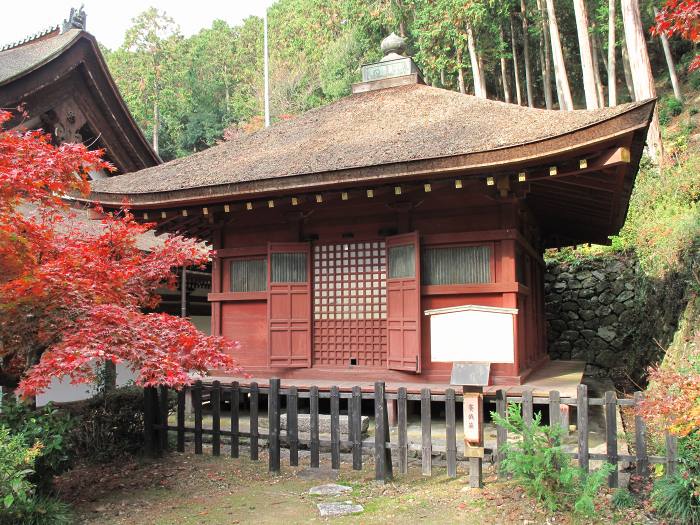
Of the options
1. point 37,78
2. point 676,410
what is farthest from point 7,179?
point 37,78

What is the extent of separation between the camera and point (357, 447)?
585 centimetres

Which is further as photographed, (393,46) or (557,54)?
(557,54)

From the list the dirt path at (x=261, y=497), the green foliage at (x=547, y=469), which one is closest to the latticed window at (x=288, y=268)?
the dirt path at (x=261, y=497)

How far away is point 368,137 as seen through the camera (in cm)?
884

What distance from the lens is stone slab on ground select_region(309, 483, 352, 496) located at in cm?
542

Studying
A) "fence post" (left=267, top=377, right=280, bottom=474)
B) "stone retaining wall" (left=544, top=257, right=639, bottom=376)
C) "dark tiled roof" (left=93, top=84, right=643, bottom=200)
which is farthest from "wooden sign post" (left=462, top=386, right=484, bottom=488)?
"stone retaining wall" (left=544, top=257, right=639, bottom=376)

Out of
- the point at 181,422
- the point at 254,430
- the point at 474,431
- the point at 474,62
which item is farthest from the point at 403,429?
the point at 474,62

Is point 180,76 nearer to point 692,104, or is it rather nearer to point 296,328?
point 692,104

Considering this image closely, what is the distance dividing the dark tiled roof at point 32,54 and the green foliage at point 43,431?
8661 millimetres

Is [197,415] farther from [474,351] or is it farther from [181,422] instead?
[474,351]

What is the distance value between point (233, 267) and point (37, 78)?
6525 millimetres

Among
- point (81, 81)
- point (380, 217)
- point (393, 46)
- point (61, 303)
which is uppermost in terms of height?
point (393, 46)

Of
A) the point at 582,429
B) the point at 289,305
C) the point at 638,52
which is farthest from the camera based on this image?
the point at 638,52

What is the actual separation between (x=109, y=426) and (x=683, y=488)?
20.4 ft
